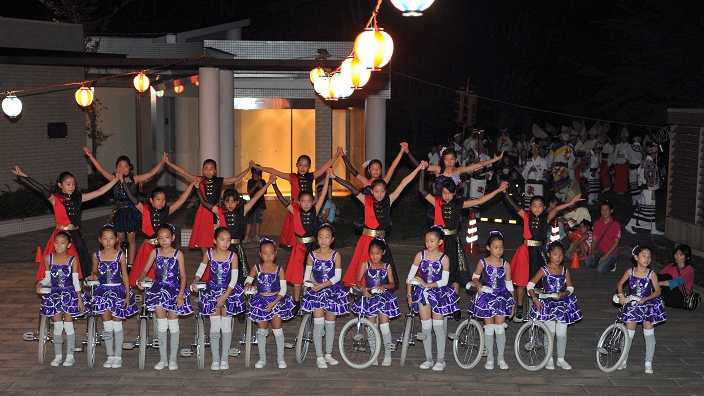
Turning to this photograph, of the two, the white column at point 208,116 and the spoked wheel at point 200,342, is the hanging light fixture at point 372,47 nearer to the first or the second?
the spoked wheel at point 200,342

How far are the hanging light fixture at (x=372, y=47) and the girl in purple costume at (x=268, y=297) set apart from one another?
3.59m

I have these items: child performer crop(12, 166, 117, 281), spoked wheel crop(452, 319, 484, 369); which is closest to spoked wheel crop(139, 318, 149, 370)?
child performer crop(12, 166, 117, 281)

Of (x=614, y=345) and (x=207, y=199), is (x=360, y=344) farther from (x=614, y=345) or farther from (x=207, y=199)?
(x=207, y=199)

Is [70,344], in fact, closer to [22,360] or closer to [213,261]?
[22,360]

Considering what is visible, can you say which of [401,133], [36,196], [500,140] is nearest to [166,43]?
[36,196]

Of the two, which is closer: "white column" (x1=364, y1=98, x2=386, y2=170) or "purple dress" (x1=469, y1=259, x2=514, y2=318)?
"purple dress" (x1=469, y1=259, x2=514, y2=318)

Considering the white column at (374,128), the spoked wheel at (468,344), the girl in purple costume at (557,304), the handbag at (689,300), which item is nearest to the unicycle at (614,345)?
the girl in purple costume at (557,304)

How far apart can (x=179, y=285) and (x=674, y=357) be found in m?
5.65

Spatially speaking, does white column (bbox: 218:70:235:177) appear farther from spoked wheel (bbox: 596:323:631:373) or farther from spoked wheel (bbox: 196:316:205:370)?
spoked wheel (bbox: 596:323:631:373)

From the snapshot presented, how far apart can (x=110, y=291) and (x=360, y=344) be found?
9.05 ft

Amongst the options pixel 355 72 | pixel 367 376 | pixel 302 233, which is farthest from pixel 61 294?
pixel 355 72

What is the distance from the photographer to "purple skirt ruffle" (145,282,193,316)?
8617 mm

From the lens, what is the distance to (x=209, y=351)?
9492 mm

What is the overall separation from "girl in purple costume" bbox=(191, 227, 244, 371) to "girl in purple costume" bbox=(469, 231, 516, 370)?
101 inches
